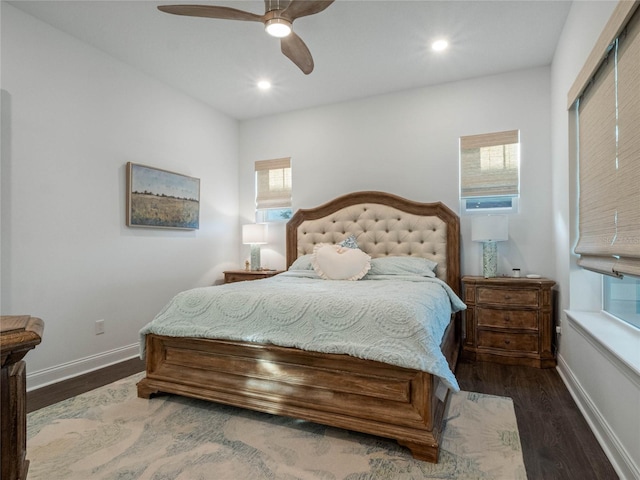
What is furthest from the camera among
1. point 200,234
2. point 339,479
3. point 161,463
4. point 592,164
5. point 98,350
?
point 200,234

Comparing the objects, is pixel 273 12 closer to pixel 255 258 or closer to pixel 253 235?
pixel 253 235

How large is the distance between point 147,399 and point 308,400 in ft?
4.00

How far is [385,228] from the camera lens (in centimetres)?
404

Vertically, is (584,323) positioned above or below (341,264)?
below

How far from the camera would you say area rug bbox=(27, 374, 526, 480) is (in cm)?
169

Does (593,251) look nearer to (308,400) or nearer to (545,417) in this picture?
(545,417)

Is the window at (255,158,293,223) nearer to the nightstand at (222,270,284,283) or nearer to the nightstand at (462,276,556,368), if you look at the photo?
the nightstand at (222,270,284,283)

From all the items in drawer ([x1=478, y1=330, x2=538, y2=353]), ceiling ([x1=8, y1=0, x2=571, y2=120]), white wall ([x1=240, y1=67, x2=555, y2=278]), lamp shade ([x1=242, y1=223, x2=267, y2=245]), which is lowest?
drawer ([x1=478, y1=330, x2=538, y2=353])

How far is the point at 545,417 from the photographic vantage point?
220 centimetres

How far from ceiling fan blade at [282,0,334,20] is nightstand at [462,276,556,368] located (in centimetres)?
258

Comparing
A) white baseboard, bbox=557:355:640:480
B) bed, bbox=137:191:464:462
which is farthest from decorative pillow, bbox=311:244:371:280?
white baseboard, bbox=557:355:640:480

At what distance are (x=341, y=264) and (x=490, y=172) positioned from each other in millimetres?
1897

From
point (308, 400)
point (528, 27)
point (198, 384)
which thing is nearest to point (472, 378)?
point (308, 400)

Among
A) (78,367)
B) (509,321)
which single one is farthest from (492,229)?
(78,367)
